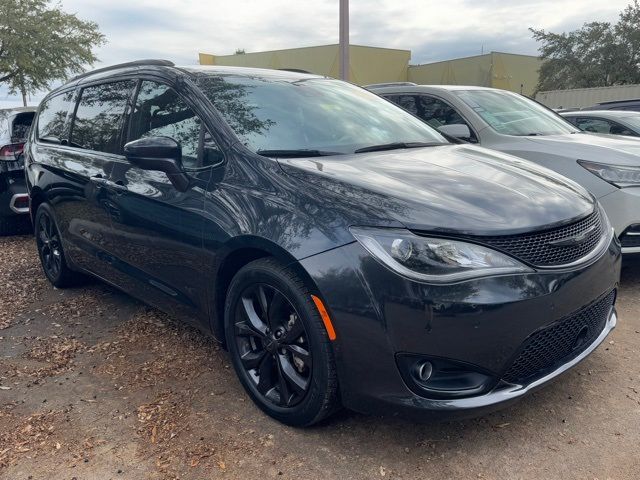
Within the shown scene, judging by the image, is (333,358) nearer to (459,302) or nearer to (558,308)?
(459,302)

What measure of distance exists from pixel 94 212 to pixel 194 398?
5.24ft

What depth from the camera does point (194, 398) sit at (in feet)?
9.50

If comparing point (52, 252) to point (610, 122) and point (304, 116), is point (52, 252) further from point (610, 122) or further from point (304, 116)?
point (610, 122)

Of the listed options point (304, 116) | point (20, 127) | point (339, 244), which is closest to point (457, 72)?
point (20, 127)

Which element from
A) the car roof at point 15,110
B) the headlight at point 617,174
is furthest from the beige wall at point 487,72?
the headlight at point 617,174

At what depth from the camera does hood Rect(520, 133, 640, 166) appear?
431 cm

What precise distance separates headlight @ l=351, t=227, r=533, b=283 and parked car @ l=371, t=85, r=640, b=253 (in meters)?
2.45

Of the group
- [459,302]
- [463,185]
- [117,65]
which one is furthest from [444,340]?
[117,65]

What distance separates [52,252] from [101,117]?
1.55 metres

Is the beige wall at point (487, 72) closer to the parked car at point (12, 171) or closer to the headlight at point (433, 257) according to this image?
the parked car at point (12, 171)

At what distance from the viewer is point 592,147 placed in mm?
4535

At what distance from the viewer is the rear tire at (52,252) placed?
4.66 m

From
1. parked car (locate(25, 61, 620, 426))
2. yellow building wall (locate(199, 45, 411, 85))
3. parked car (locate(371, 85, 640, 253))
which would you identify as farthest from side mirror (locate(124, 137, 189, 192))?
yellow building wall (locate(199, 45, 411, 85))

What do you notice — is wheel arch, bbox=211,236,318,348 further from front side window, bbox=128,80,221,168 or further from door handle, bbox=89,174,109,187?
door handle, bbox=89,174,109,187
